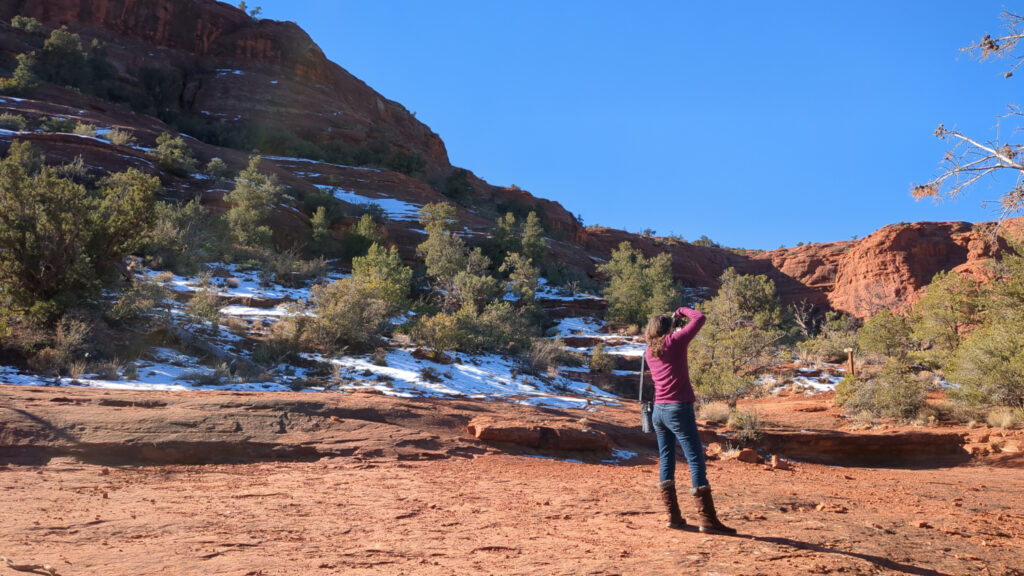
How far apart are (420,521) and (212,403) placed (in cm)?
452

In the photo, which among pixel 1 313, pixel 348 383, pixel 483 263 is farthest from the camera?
pixel 483 263

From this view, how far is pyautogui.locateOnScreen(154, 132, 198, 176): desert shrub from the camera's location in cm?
3081

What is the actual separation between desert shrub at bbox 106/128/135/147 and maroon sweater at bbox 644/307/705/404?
34456 millimetres

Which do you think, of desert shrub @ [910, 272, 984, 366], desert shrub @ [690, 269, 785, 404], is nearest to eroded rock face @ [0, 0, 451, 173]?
desert shrub @ [690, 269, 785, 404]

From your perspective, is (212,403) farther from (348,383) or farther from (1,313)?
(1,313)

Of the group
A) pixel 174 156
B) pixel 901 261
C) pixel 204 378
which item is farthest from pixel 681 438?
pixel 901 261

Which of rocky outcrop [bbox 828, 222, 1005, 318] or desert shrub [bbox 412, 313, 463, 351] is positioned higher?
rocky outcrop [bbox 828, 222, 1005, 318]

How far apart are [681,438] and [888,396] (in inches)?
448

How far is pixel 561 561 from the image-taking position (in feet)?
10.1

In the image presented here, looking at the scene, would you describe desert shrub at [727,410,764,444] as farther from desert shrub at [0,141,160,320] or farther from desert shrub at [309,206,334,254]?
desert shrub at [309,206,334,254]

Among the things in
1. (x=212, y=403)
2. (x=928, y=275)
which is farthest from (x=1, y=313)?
(x=928, y=275)

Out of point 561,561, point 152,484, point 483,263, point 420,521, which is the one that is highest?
point 483,263

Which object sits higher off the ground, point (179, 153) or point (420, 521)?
point (179, 153)

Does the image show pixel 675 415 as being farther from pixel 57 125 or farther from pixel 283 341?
pixel 57 125
